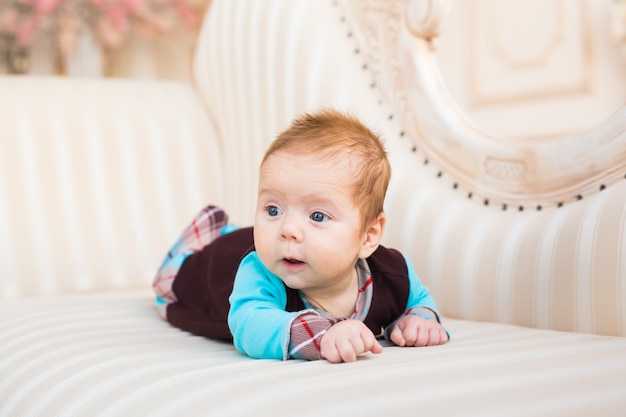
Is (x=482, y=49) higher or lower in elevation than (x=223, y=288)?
higher

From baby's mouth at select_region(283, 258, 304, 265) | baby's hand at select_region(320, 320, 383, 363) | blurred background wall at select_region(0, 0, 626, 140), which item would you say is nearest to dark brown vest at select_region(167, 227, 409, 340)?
baby's mouth at select_region(283, 258, 304, 265)

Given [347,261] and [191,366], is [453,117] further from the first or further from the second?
[191,366]

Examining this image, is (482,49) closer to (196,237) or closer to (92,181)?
(92,181)

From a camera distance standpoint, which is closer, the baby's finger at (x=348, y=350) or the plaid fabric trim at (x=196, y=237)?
the baby's finger at (x=348, y=350)

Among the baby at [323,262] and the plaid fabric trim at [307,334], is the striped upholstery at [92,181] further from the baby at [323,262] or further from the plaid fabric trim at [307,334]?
the plaid fabric trim at [307,334]

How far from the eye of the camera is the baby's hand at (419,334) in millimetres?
1262

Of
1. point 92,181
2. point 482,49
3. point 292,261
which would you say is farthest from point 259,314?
point 482,49

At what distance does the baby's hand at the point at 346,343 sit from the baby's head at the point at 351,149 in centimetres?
19

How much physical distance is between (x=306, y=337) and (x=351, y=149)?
29cm

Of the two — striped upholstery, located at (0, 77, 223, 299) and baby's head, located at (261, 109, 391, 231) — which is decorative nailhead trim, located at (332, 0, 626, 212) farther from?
striped upholstery, located at (0, 77, 223, 299)

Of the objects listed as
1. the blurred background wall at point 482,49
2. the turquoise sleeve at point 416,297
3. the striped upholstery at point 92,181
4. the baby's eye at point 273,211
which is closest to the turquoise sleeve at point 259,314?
the baby's eye at point 273,211

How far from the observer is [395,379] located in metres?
0.93

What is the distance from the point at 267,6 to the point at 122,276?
2.89 feet

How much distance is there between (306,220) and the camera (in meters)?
1.20
